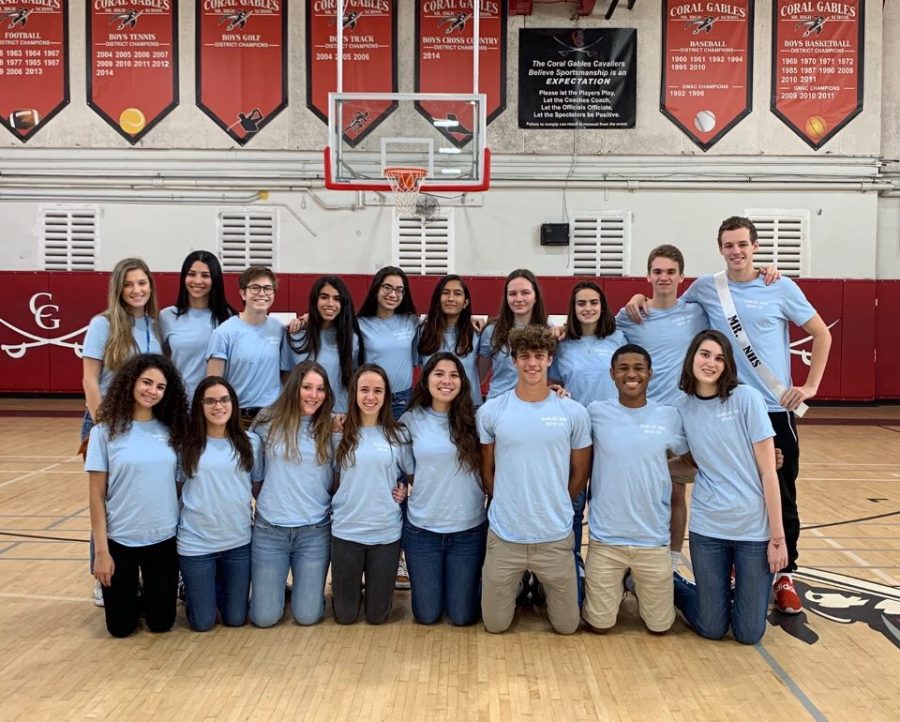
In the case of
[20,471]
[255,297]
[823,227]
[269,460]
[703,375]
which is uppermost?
[823,227]

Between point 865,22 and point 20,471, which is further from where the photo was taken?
point 865,22

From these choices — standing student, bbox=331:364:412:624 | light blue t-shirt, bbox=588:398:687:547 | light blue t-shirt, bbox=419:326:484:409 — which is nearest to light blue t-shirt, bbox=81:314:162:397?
standing student, bbox=331:364:412:624

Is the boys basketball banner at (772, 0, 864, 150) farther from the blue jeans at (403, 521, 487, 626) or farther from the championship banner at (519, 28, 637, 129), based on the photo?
the blue jeans at (403, 521, 487, 626)

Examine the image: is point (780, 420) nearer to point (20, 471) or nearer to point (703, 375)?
point (703, 375)

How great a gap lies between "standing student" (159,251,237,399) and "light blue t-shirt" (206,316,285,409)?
98 millimetres

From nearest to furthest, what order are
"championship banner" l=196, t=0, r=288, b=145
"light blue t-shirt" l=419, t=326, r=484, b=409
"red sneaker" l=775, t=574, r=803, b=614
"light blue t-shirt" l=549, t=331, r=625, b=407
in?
"red sneaker" l=775, t=574, r=803, b=614 < "light blue t-shirt" l=549, t=331, r=625, b=407 < "light blue t-shirt" l=419, t=326, r=484, b=409 < "championship banner" l=196, t=0, r=288, b=145

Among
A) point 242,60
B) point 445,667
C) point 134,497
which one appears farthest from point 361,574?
point 242,60

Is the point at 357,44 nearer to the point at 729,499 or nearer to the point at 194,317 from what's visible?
the point at 194,317

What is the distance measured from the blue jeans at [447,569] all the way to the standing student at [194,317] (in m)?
1.56

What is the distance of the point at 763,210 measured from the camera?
13.0m

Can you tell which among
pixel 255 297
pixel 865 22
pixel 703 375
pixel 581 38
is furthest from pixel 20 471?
pixel 865 22

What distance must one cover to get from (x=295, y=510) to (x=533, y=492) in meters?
1.12

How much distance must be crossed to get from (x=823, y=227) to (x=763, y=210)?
91 cm

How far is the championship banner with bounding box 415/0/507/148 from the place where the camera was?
41.4 feet
